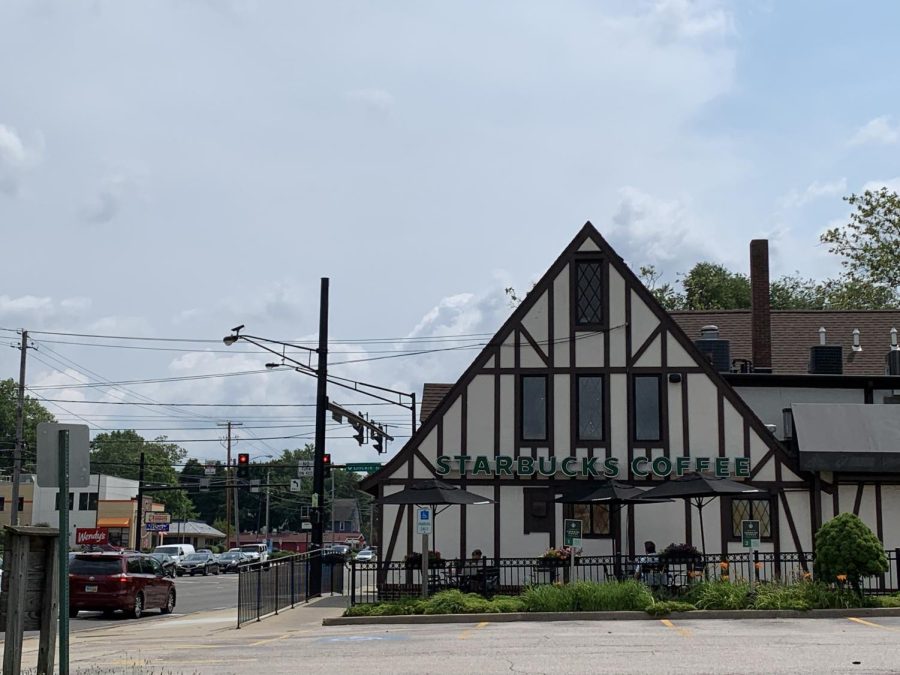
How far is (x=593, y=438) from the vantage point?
29031 millimetres

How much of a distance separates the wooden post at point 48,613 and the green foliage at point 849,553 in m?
14.0

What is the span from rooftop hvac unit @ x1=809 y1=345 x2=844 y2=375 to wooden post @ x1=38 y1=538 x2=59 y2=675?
2453cm

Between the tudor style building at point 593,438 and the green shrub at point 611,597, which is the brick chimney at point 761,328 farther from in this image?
the green shrub at point 611,597

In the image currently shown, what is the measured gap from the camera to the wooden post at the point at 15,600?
11.2 m

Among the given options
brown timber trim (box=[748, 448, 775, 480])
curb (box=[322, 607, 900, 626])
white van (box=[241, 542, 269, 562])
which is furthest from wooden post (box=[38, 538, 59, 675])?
white van (box=[241, 542, 269, 562])

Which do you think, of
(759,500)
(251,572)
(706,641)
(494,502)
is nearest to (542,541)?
(494,502)

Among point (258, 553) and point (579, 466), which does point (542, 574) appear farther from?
point (258, 553)

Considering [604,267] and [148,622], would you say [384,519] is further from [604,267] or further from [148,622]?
[604,267]

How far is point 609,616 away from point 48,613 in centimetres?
Answer: 1132

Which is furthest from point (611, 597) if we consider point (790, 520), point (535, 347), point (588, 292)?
point (588, 292)

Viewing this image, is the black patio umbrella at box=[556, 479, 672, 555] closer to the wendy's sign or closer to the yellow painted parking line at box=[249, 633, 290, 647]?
the yellow painted parking line at box=[249, 633, 290, 647]

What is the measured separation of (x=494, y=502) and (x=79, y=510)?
68685 mm

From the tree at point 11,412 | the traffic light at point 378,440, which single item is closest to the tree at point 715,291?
the traffic light at point 378,440

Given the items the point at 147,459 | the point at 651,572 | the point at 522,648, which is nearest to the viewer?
the point at 522,648
